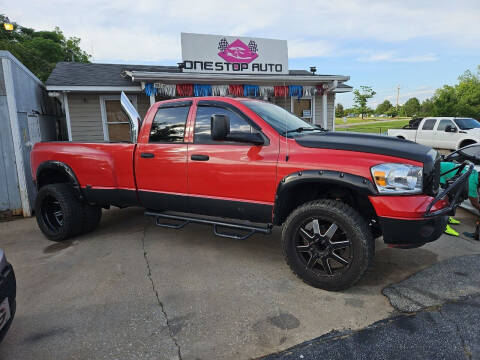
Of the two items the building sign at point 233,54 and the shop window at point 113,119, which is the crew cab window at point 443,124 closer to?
the building sign at point 233,54

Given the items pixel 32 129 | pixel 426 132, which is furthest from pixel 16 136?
pixel 426 132

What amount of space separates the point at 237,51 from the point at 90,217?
909cm

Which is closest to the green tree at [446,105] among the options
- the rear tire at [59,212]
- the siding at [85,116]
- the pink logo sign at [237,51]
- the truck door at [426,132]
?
the truck door at [426,132]

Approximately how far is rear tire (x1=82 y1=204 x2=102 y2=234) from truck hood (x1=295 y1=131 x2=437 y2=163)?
3.33 meters

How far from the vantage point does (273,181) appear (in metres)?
3.24

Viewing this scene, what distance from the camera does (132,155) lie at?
4.16 metres

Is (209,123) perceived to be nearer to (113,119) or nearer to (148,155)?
(148,155)

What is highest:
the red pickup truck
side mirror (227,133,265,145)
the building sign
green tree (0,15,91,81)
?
green tree (0,15,91,81)

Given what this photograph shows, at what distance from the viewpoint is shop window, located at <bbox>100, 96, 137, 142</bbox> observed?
10.9 metres

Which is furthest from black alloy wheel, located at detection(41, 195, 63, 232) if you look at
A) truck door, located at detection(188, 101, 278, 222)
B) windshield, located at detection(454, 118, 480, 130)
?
windshield, located at detection(454, 118, 480, 130)

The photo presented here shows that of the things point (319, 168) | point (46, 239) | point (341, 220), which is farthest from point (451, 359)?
point (46, 239)

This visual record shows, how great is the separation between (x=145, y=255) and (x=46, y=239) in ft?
6.22

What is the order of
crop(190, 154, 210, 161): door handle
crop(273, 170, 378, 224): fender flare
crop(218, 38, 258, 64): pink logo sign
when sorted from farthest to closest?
crop(218, 38, 258, 64): pink logo sign
crop(190, 154, 210, 161): door handle
crop(273, 170, 378, 224): fender flare

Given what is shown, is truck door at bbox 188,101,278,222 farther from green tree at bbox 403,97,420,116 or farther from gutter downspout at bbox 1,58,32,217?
green tree at bbox 403,97,420,116
